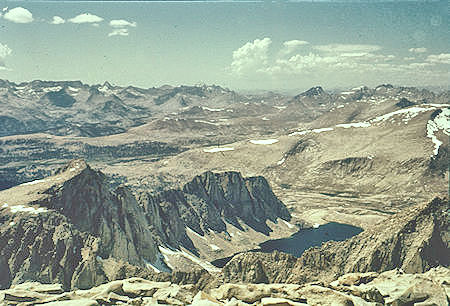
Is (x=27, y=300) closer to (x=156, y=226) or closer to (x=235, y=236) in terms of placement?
(x=156, y=226)

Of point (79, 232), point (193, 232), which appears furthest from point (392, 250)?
point (193, 232)

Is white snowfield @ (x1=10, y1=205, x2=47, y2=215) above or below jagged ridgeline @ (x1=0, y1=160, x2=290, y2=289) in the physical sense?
above

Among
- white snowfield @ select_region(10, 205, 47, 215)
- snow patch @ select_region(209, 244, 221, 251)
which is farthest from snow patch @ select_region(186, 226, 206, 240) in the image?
white snowfield @ select_region(10, 205, 47, 215)

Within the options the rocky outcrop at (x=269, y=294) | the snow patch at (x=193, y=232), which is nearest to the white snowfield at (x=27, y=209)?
the rocky outcrop at (x=269, y=294)

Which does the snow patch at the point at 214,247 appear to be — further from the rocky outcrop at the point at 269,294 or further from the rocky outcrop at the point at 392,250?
the rocky outcrop at the point at 269,294

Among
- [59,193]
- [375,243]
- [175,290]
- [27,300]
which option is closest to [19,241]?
[59,193]

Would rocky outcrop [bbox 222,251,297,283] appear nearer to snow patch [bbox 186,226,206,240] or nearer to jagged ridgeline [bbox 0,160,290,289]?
jagged ridgeline [bbox 0,160,290,289]

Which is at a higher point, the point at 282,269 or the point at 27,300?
the point at 27,300
